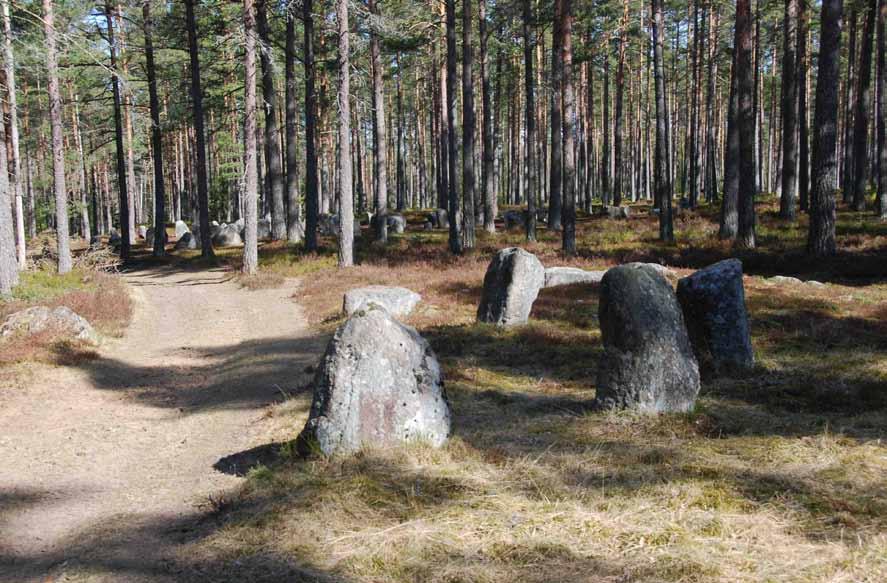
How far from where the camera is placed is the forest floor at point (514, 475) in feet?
13.3

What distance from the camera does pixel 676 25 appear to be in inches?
1742

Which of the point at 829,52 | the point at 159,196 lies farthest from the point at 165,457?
the point at 159,196

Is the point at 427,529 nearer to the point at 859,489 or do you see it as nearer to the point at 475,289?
the point at 859,489

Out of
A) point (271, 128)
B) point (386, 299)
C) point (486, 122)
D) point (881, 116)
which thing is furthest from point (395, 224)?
point (881, 116)

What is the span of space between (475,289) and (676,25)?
3684 cm

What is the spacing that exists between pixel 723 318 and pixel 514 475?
4.96 m

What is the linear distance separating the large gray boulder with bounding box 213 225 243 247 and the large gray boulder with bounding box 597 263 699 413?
31.1m

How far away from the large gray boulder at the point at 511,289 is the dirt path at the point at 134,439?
3516mm

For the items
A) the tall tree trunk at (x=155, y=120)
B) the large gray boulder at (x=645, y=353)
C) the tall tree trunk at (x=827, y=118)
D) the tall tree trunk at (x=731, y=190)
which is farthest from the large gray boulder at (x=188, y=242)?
the large gray boulder at (x=645, y=353)

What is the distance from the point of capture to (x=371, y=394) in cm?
588

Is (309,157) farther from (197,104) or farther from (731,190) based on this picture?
(731,190)

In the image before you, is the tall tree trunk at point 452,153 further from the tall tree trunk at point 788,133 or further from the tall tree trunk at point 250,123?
the tall tree trunk at point 788,133

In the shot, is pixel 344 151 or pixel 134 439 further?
pixel 344 151

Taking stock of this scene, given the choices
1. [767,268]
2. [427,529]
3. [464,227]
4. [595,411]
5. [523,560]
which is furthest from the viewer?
[464,227]
